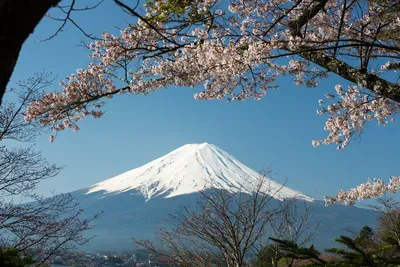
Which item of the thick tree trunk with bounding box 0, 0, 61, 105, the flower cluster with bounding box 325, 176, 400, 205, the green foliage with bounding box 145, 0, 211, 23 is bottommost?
the thick tree trunk with bounding box 0, 0, 61, 105

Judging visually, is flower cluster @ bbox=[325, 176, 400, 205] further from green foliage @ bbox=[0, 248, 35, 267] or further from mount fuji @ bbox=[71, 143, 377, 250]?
mount fuji @ bbox=[71, 143, 377, 250]

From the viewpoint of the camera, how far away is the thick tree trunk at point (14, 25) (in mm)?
631

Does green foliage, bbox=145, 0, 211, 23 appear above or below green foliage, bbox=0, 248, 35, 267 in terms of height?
above

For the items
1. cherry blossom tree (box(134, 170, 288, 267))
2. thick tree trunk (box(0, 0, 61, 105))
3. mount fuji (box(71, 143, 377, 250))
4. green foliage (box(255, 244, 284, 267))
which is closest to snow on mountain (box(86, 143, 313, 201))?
mount fuji (box(71, 143, 377, 250))

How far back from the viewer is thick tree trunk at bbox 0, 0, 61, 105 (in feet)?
2.07

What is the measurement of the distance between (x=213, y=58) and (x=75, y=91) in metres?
1.83

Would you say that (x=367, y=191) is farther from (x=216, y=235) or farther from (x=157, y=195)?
(x=157, y=195)

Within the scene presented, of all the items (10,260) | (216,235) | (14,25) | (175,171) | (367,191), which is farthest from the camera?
(175,171)

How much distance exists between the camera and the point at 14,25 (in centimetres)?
64

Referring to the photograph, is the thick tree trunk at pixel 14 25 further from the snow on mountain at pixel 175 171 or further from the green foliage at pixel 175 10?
the snow on mountain at pixel 175 171

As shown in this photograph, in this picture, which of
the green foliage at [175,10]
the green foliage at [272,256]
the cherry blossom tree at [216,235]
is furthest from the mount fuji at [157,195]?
the green foliage at [175,10]

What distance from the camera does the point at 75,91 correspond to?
4.02 metres

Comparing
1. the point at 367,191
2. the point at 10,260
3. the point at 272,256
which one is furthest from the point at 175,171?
the point at 10,260

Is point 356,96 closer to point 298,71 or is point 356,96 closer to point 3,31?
point 298,71
